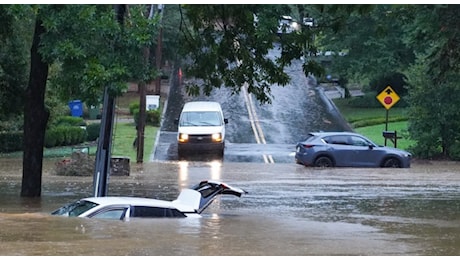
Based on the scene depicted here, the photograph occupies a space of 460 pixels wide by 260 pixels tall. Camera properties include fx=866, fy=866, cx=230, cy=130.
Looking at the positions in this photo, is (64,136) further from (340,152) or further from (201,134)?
(340,152)

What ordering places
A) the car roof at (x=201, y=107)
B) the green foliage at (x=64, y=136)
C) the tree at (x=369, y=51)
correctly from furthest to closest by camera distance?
the tree at (x=369, y=51), the green foliage at (x=64, y=136), the car roof at (x=201, y=107)

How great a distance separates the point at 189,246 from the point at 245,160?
22.3 meters

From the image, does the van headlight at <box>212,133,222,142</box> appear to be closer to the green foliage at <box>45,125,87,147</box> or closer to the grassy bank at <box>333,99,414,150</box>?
the green foliage at <box>45,125,87,147</box>

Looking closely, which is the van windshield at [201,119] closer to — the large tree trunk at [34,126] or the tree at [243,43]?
the tree at [243,43]

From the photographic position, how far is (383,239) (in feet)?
42.2

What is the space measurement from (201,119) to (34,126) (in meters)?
16.1

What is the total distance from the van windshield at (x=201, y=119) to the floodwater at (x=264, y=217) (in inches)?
179

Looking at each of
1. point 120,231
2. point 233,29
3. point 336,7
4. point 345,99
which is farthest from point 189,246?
point 345,99

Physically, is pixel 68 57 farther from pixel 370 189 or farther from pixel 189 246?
pixel 370 189

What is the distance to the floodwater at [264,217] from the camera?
11.2 metres

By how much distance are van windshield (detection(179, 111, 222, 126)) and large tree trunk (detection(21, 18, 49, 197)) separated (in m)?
15.4

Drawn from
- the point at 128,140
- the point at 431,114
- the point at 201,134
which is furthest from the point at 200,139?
the point at 431,114

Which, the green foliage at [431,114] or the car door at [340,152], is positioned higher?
the green foliage at [431,114]

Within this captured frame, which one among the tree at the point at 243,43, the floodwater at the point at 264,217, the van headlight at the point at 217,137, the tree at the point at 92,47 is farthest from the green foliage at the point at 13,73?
the van headlight at the point at 217,137
